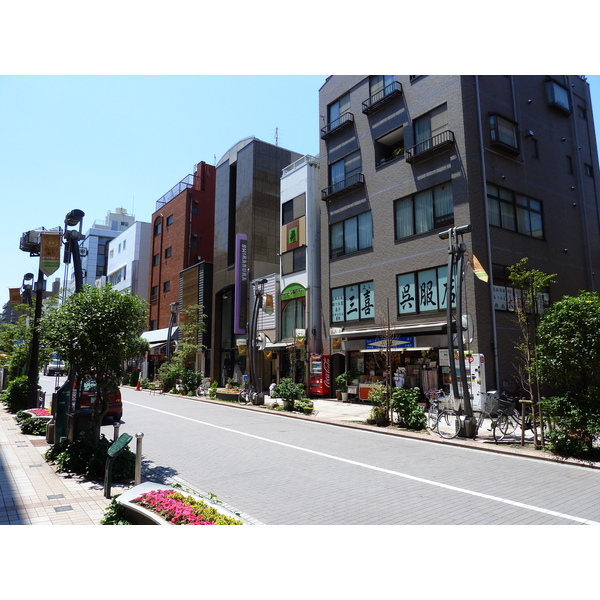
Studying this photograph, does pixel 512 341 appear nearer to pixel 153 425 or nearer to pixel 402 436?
pixel 402 436

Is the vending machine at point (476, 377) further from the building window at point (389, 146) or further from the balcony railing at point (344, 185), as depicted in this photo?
the balcony railing at point (344, 185)

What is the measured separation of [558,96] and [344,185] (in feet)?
40.4

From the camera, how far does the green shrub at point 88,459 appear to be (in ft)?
27.3

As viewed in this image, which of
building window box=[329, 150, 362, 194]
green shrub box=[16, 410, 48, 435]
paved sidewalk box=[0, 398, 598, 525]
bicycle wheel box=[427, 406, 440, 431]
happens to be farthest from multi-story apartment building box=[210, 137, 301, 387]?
paved sidewalk box=[0, 398, 598, 525]

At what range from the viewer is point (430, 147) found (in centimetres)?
2131

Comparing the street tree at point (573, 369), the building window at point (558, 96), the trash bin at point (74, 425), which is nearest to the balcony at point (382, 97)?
the building window at point (558, 96)

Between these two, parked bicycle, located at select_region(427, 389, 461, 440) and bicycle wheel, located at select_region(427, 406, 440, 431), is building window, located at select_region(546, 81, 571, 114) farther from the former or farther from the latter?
bicycle wheel, located at select_region(427, 406, 440, 431)

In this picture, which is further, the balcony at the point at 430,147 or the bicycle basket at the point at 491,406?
the balcony at the point at 430,147

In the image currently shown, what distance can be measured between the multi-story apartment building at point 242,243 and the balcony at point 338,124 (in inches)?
329

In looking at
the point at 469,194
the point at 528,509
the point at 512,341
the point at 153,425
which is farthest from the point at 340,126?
the point at 528,509

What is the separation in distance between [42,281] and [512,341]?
1912cm

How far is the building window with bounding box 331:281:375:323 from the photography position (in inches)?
953

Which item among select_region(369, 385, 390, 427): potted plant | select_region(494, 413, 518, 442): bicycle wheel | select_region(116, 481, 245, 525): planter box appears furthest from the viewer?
select_region(369, 385, 390, 427): potted plant

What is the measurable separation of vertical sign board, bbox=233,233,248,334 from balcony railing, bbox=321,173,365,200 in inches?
Answer: 341
